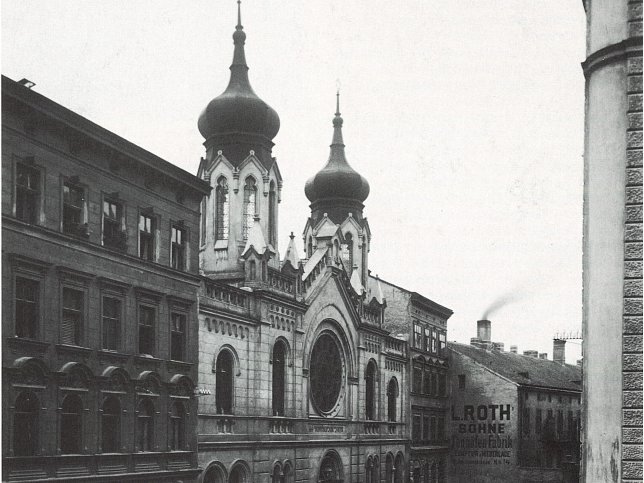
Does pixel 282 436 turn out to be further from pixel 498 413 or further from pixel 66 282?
pixel 498 413

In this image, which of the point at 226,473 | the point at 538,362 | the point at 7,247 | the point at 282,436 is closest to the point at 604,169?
the point at 7,247

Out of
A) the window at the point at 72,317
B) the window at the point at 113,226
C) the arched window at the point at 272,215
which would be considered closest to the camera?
the window at the point at 72,317

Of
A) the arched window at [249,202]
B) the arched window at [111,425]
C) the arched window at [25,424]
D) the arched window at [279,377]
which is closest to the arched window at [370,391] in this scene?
the arched window at [279,377]

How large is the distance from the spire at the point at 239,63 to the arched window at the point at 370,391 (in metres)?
16.6

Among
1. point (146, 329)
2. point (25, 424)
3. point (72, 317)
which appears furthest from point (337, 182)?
point (25, 424)

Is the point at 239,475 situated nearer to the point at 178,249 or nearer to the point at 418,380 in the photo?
the point at 178,249

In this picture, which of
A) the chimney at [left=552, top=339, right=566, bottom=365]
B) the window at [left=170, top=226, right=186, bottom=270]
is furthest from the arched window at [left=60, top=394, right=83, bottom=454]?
the chimney at [left=552, top=339, right=566, bottom=365]

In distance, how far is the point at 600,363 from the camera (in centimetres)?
1466

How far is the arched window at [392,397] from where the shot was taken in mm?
52625

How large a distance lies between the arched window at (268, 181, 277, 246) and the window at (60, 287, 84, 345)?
1889cm

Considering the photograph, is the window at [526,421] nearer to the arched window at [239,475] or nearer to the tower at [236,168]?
the tower at [236,168]

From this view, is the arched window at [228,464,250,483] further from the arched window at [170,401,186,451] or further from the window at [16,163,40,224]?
the window at [16,163,40,224]

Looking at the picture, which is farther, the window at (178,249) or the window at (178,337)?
the window at (178,249)

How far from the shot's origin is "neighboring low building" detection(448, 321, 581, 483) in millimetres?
59344
